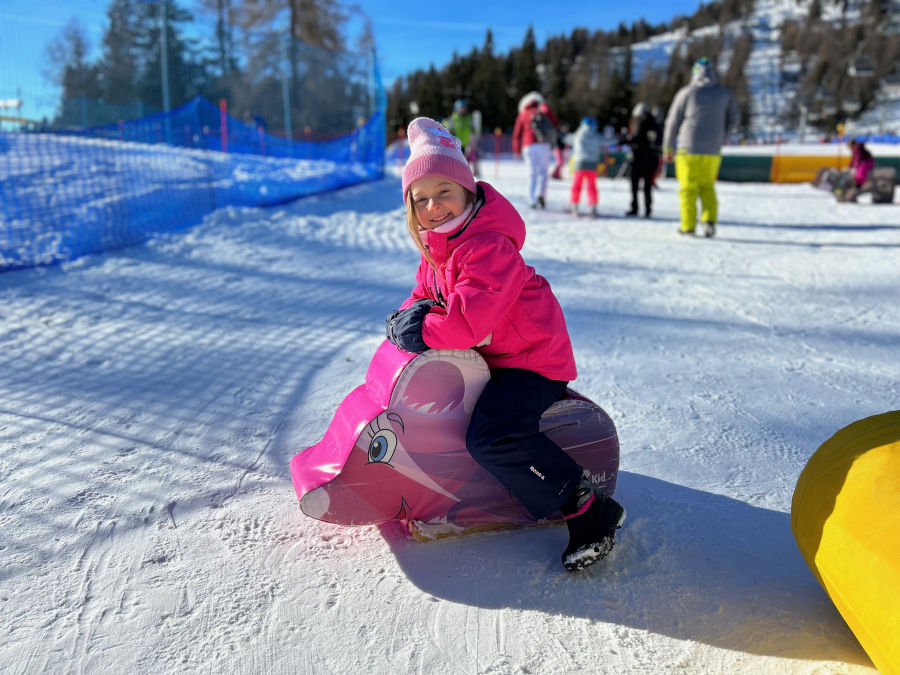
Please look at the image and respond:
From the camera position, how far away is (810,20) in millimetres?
102938

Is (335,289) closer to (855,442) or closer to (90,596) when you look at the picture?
(90,596)

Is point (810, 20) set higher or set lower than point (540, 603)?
higher

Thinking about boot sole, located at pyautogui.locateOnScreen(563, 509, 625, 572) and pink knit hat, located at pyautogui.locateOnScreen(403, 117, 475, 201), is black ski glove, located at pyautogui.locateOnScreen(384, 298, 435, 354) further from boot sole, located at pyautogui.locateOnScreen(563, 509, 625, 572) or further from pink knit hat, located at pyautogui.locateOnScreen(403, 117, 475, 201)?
boot sole, located at pyautogui.locateOnScreen(563, 509, 625, 572)

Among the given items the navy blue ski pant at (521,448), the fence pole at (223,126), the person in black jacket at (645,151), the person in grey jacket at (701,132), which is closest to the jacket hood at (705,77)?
the person in grey jacket at (701,132)

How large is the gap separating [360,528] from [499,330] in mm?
840

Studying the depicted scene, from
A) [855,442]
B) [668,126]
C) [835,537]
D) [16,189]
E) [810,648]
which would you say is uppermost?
[668,126]

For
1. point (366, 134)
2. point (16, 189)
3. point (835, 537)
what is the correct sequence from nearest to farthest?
point (835, 537) < point (16, 189) < point (366, 134)

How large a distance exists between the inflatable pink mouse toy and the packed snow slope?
0.13 metres

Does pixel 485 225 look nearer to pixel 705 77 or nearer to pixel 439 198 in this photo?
pixel 439 198

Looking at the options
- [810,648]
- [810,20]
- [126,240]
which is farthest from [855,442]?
[810,20]

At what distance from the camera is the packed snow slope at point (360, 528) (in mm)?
1694

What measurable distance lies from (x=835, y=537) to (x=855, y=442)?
265 millimetres

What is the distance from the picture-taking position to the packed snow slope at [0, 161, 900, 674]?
1.69 metres

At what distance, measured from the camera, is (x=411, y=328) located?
6.51ft
